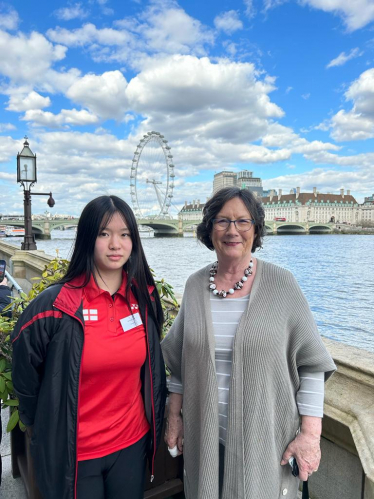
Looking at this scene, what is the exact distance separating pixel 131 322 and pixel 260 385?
0.50 m

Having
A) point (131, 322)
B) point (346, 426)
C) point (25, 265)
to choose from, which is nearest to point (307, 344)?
point (346, 426)

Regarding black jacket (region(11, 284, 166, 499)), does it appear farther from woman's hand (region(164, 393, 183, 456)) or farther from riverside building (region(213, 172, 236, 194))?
Result: riverside building (region(213, 172, 236, 194))

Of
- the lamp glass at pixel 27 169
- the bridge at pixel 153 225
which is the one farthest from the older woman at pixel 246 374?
the bridge at pixel 153 225

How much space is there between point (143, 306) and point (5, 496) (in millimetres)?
1386

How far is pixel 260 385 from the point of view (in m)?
1.30

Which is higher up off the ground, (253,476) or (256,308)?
(256,308)

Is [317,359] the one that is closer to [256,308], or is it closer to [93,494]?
[256,308]

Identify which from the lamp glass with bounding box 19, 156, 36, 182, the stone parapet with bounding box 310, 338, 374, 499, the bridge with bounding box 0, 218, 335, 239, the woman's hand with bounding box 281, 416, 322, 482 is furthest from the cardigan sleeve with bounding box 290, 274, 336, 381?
the bridge with bounding box 0, 218, 335, 239

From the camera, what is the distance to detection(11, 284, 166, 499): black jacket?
4.27ft

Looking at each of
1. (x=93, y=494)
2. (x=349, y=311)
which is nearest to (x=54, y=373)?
(x=93, y=494)

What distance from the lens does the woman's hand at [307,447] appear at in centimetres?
130

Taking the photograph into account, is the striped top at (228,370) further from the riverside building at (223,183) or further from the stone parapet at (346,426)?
the riverside building at (223,183)

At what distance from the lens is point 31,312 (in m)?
1.31

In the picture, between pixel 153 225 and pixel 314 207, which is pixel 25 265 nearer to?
pixel 153 225
